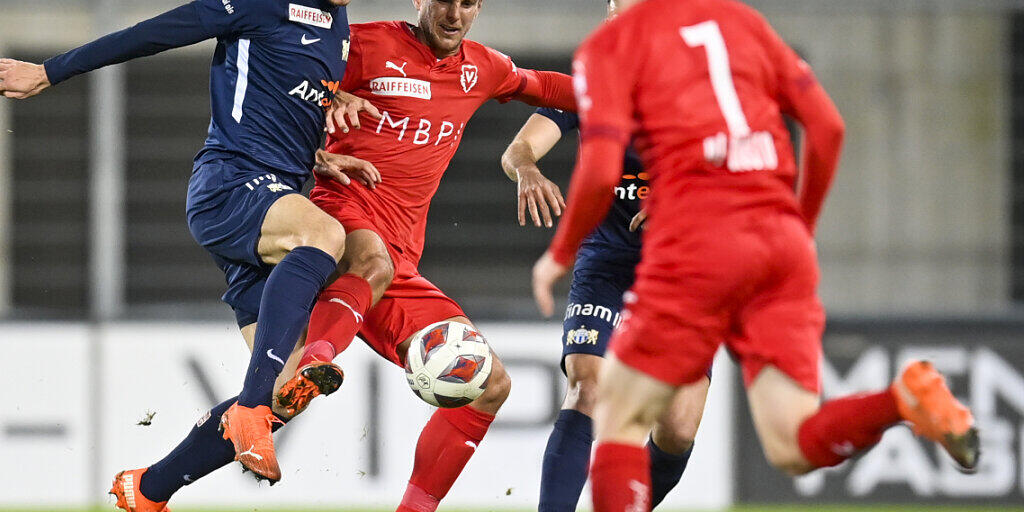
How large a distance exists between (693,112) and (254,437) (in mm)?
1589

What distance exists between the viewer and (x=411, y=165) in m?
4.84

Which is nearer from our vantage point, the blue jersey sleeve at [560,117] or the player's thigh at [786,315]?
the player's thigh at [786,315]

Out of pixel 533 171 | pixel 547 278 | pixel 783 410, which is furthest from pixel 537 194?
pixel 783 410

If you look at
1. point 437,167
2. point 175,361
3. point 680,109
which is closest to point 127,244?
point 175,361

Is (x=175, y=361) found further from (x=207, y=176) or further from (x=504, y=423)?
(x=207, y=176)

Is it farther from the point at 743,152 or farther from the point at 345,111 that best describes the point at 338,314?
the point at 743,152

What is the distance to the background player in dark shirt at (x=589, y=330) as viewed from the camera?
180 inches

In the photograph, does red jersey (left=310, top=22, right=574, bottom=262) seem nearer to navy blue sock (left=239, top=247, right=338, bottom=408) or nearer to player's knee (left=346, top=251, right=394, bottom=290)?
player's knee (left=346, top=251, right=394, bottom=290)

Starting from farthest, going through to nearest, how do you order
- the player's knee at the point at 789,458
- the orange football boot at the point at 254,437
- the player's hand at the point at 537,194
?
1. the player's hand at the point at 537,194
2. the orange football boot at the point at 254,437
3. the player's knee at the point at 789,458

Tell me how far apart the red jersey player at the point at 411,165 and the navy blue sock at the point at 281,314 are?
45 centimetres

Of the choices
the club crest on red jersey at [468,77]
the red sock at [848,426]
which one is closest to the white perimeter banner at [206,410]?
the club crest on red jersey at [468,77]

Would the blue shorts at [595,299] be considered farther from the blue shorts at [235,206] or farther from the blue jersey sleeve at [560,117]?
the blue shorts at [235,206]

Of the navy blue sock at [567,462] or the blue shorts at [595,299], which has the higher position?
the blue shorts at [595,299]

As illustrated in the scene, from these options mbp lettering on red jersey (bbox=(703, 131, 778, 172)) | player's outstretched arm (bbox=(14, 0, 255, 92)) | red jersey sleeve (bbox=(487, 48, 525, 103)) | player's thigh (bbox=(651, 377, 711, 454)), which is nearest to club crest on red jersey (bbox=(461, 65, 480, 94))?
red jersey sleeve (bbox=(487, 48, 525, 103))
